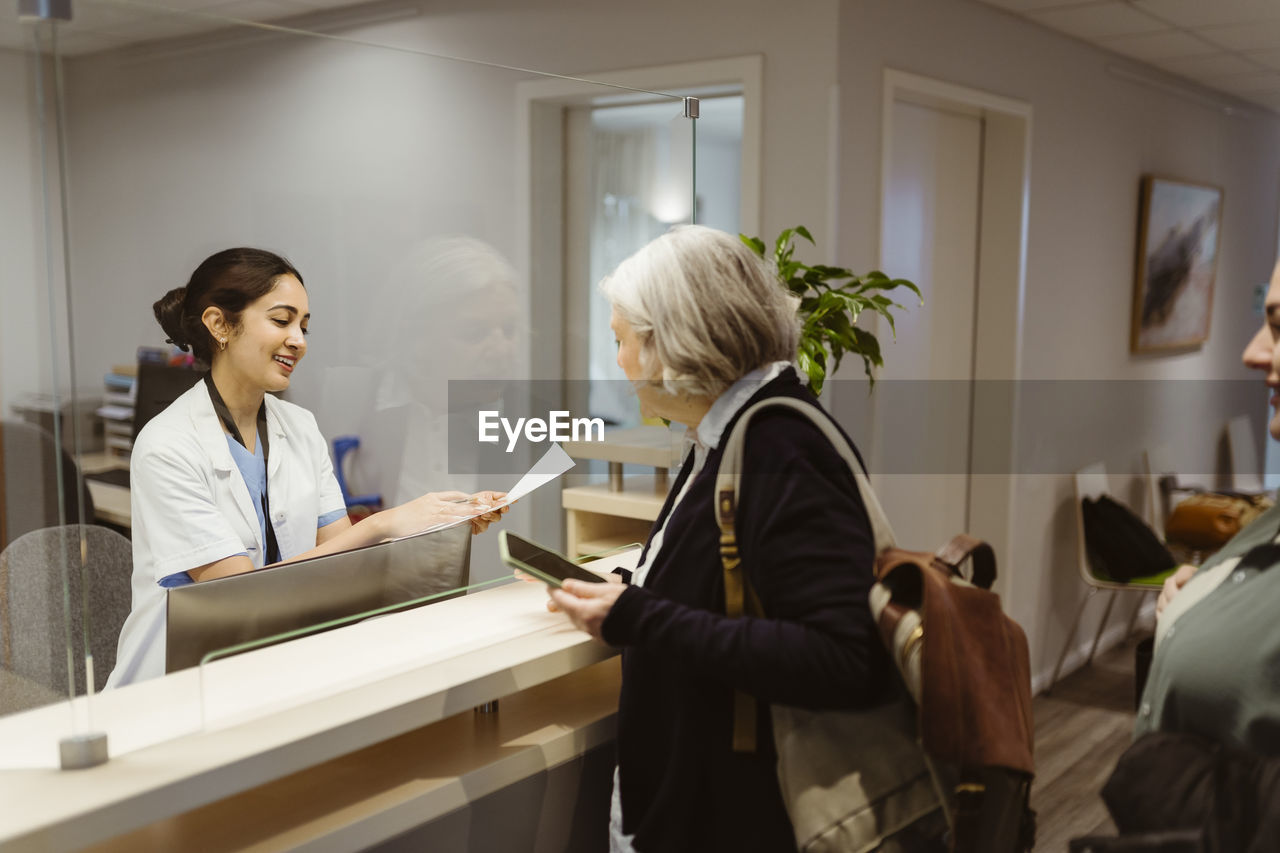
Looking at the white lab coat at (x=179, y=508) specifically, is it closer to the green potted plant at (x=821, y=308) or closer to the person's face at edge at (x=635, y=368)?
the person's face at edge at (x=635, y=368)

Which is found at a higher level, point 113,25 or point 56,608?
point 113,25

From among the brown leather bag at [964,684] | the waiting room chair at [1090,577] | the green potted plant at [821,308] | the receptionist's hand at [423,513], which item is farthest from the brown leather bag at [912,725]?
the waiting room chair at [1090,577]

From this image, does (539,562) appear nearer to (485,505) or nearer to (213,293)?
(485,505)

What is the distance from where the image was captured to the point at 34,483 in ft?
5.68

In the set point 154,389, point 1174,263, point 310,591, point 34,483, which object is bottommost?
point 310,591

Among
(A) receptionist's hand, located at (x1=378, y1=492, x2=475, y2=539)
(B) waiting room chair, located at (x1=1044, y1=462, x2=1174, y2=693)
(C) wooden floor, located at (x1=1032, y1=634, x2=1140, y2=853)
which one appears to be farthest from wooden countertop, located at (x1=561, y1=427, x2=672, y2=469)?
(B) waiting room chair, located at (x1=1044, y1=462, x2=1174, y2=693)

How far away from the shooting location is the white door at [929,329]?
3.76m

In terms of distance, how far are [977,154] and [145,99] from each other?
11.5 ft

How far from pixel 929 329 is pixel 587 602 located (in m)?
2.95

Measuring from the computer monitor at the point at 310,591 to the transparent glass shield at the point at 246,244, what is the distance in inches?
1.3

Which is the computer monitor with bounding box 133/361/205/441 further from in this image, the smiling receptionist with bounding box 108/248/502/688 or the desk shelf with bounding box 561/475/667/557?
the desk shelf with bounding box 561/475/667/557

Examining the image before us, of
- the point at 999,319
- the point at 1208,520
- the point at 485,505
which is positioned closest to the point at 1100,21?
the point at 999,319

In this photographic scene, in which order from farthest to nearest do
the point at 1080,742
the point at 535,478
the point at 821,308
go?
the point at 1080,742 < the point at 821,308 < the point at 535,478

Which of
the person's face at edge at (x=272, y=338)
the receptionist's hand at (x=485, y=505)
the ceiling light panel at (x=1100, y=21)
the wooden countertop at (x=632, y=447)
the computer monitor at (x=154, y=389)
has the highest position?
the ceiling light panel at (x=1100, y=21)
